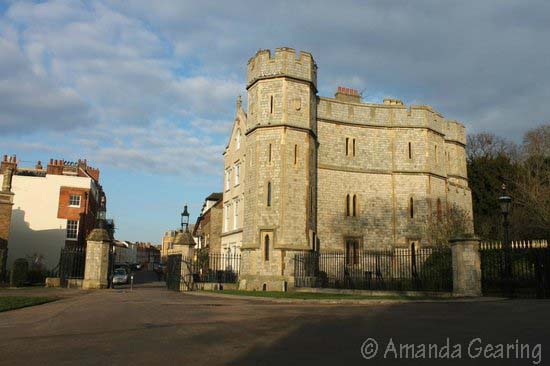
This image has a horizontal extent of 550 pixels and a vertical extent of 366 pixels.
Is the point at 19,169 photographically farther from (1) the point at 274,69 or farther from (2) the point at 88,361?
(2) the point at 88,361

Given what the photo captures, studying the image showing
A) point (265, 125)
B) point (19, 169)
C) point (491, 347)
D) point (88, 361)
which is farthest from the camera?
point (19, 169)

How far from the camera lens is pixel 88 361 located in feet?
20.9

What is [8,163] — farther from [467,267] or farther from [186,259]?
[467,267]

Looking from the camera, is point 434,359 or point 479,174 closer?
point 434,359

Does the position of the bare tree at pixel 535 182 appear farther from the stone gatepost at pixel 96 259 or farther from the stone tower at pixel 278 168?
the stone gatepost at pixel 96 259

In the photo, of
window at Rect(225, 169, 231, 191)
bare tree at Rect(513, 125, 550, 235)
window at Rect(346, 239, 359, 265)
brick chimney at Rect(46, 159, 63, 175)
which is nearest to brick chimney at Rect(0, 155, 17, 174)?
brick chimney at Rect(46, 159, 63, 175)

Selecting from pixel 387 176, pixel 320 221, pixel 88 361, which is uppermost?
pixel 387 176

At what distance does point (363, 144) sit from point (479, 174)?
14639 millimetres

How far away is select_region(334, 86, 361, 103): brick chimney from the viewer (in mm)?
35938

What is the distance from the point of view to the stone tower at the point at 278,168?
2597cm

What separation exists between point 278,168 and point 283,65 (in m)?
6.14

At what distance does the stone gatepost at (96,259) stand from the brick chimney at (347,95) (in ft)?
64.5

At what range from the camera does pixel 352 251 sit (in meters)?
31.1

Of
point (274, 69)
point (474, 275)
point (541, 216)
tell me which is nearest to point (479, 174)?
point (541, 216)
